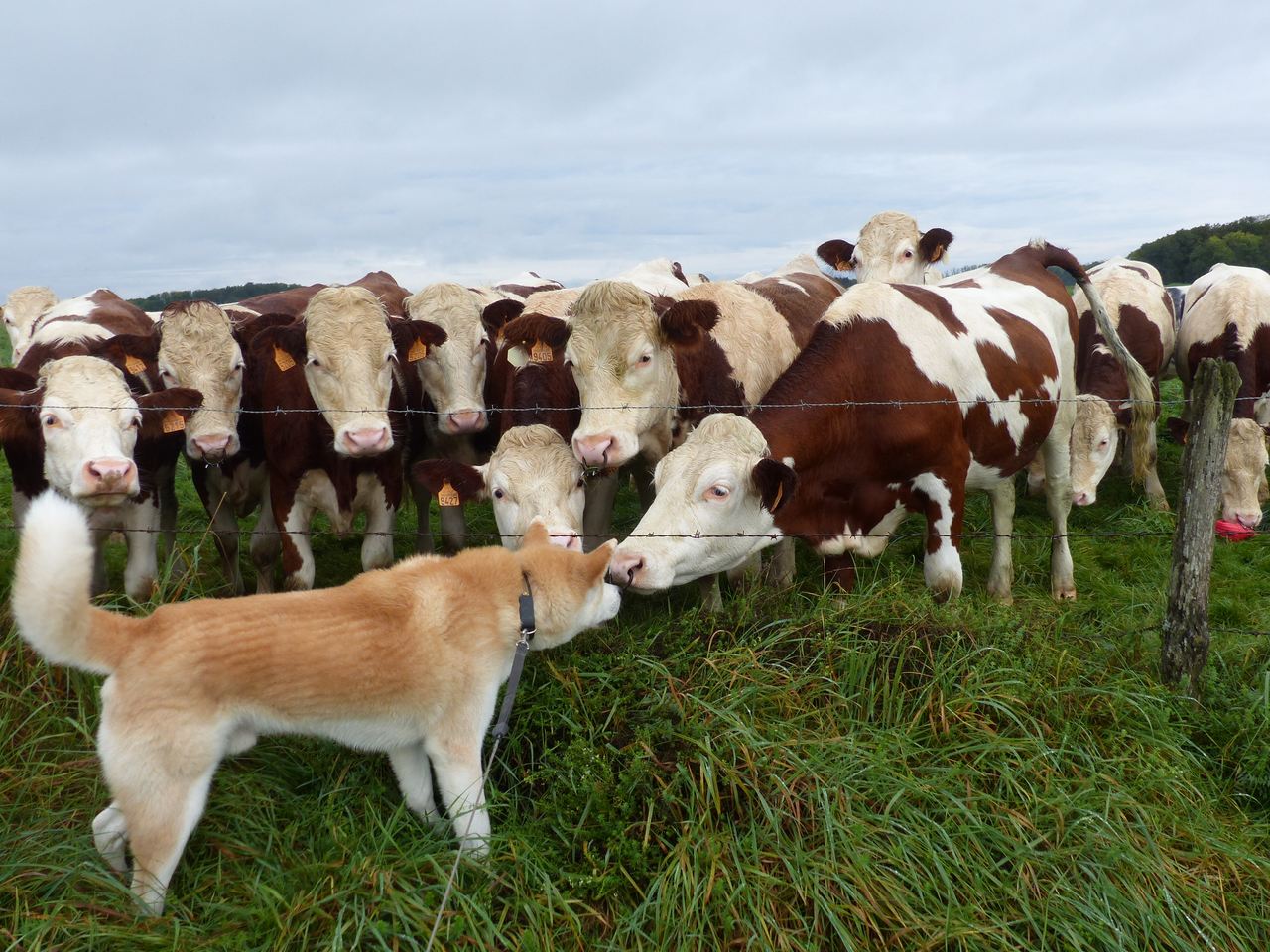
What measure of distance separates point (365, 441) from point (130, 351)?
6.83 ft

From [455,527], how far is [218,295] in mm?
11539

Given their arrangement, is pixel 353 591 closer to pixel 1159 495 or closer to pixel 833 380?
pixel 833 380

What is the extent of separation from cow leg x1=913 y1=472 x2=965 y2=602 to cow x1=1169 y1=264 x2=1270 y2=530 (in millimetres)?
3191

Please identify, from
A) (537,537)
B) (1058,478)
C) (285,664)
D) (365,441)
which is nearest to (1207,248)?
(1058,478)

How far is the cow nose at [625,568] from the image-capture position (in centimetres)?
439

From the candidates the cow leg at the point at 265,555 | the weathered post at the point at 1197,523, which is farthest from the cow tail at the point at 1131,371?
the cow leg at the point at 265,555

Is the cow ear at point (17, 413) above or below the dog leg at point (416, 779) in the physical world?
above

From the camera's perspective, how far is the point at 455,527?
6.99m

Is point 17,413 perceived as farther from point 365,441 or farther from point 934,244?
point 934,244

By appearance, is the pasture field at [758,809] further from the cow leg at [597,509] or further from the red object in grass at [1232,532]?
the red object in grass at [1232,532]

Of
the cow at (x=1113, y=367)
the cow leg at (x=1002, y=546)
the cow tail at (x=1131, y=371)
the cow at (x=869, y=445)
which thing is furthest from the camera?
the cow at (x=1113, y=367)

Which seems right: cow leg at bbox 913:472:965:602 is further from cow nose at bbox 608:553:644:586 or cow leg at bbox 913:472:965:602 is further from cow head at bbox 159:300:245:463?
cow head at bbox 159:300:245:463

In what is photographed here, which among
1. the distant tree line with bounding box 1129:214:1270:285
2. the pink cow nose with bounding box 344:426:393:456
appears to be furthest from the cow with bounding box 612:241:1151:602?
the distant tree line with bounding box 1129:214:1270:285

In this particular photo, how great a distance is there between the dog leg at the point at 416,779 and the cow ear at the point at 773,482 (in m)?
Answer: 1.99
